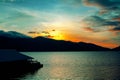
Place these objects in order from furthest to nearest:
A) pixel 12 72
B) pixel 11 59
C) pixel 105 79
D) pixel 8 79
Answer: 1. pixel 11 59
2. pixel 12 72
3. pixel 105 79
4. pixel 8 79

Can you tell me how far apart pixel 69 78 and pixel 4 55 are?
26282mm

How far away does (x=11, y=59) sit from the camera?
304 feet

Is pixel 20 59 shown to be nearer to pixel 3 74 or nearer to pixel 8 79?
pixel 3 74

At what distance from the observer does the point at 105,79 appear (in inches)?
3059

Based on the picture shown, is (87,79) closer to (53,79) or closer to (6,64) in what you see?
(53,79)

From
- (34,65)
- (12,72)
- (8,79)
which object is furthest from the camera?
(34,65)

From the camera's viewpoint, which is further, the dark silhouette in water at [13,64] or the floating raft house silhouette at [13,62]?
the floating raft house silhouette at [13,62]

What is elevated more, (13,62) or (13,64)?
(13,62)

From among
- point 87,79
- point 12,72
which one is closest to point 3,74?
point 12,72

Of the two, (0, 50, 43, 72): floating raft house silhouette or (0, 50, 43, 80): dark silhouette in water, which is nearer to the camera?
(0, 50, 43, 80): dark silhouette in water

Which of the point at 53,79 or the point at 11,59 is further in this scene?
the point at 11,59

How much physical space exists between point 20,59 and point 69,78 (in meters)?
24.4

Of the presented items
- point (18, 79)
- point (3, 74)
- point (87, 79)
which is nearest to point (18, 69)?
point (3, 74)

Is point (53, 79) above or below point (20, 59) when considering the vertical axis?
below
